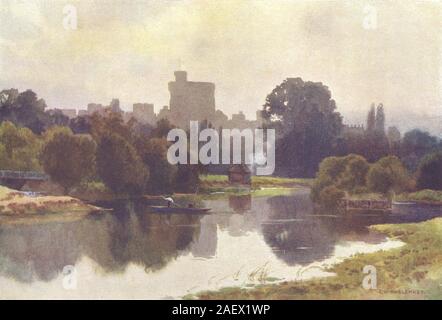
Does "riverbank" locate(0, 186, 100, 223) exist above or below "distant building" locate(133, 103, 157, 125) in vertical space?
below

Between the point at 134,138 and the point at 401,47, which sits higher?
the point at 401,47

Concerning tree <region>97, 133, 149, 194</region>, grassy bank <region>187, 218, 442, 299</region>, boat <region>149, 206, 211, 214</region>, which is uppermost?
tree <region>97, 133, 149, 194</region>

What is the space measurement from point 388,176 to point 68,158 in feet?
12.2

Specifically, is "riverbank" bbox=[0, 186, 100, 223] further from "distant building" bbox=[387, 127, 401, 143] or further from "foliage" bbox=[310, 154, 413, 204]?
"distant building" bbox=[387, 127, 401, 143]

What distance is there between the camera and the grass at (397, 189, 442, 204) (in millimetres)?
6211

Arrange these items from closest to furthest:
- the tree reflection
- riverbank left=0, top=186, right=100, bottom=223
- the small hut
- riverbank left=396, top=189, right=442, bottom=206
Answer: the tree reflection
riverbank left=0, top=186, right=100, bottom=223
the small hut
riverbank left=396, top=189, right=442, bottom=206

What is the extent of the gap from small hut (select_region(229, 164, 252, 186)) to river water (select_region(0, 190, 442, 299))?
192mm

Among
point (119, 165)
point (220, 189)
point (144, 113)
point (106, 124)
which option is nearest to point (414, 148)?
point (220, 189)

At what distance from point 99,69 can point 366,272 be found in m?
3.80

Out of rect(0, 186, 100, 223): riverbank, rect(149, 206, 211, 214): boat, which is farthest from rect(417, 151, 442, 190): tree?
rect(0, 186, 100, 223): riverbank

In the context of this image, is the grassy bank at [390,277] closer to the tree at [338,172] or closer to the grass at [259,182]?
the tree at [338,172]
